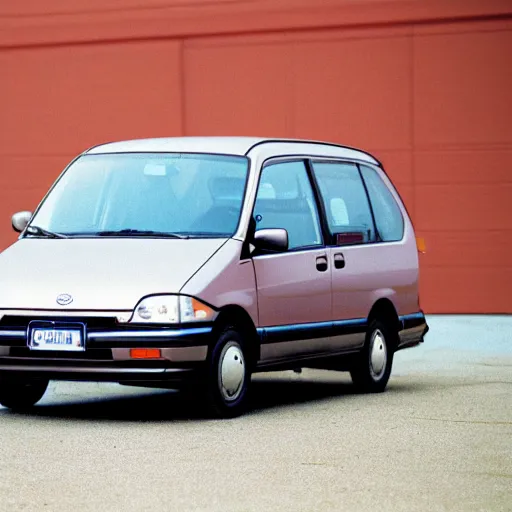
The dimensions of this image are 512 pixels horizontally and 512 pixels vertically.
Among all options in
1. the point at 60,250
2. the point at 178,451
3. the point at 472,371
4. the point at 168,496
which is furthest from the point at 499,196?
the point at 168,496

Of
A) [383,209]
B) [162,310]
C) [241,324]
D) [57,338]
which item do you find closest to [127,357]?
[162,310]

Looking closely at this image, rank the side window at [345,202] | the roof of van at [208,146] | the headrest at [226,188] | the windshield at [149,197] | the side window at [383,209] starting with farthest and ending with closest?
the side window at [383,209] < the side window at [345,202] < the roof of van at [208,146] < the headrest at [226,188] < the windshield at [149,197]

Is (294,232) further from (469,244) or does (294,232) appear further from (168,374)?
(469,244)

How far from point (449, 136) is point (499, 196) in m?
0.89

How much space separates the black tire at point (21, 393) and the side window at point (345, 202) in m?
2.32

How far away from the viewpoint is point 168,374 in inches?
365

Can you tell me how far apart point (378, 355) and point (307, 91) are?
720cm

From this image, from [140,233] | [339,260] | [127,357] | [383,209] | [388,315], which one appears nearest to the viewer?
[127,357]

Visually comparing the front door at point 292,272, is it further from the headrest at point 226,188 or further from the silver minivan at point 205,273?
the headrest at point 226,188

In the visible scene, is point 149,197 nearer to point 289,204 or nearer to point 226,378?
point 289,204

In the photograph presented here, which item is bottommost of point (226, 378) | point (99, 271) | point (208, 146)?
point (226, 378)

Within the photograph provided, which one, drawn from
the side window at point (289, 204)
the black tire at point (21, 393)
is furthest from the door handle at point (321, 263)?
the black tire at point (21, 393)

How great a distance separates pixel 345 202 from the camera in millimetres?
11586

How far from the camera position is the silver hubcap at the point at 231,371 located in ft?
31.4
